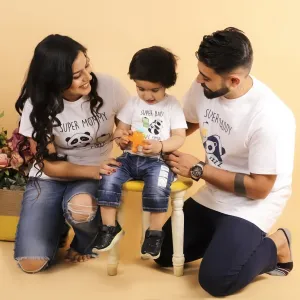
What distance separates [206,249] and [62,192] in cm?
61

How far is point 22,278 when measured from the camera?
7.72ft

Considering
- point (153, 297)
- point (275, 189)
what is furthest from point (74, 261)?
point (275, 189)

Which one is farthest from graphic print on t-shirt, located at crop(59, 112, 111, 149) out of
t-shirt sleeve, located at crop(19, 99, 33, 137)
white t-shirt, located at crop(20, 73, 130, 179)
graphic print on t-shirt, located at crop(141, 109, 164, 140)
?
graphic print on t-shirt, located at crop(141, 109, 164, 140)

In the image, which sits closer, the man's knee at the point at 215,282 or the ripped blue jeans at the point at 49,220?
the man's knee at the point at 215,282

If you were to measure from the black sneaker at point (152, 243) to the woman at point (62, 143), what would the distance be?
0.86ft

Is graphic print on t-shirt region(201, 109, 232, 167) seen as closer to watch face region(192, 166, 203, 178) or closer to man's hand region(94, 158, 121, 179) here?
watch face region(192, 166, 203, 178)

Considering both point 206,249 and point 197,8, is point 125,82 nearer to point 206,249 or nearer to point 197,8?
point 197,8

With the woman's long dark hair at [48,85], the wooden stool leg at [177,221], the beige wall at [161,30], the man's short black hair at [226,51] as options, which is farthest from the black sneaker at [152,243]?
the beige wall at [161,30]

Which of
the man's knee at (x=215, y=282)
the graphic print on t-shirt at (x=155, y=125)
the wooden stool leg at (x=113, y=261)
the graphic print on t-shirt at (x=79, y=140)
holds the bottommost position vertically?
the wooden stool leg at (x=113, y=261)

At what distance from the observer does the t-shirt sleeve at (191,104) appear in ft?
7.88

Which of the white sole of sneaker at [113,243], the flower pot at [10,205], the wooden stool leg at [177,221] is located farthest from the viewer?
the flower pot at [10,205]

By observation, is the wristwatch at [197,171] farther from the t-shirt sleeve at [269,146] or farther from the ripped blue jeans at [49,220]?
the ripped blue jeans at [49,220]

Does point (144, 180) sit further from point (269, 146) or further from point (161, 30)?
point (161, 30)

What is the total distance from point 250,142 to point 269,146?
3.2 inches
